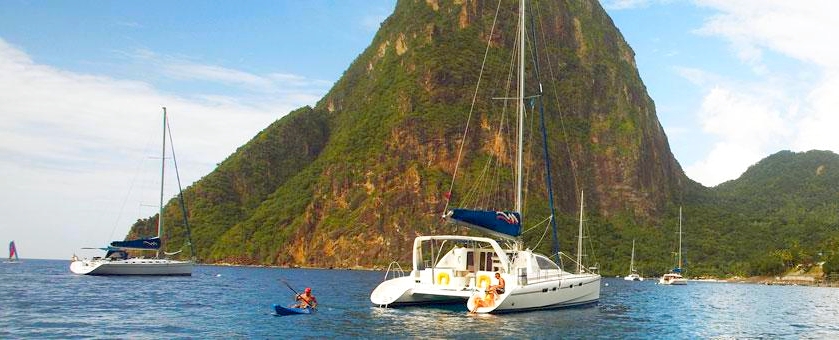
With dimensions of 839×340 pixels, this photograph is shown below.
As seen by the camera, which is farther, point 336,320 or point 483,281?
point 483,281

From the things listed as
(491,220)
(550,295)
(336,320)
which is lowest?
→ (336,320)

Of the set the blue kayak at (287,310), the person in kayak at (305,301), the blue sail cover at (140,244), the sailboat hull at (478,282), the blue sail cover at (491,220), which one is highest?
the blue sail cover at (491,220)

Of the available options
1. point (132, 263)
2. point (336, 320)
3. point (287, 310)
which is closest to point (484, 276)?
point (336, 320)

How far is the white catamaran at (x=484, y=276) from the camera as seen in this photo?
132 ft

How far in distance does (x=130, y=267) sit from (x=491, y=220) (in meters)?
56.6

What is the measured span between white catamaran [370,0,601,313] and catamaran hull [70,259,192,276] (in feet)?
169

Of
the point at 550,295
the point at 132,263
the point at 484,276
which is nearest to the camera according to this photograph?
the point at 484,276

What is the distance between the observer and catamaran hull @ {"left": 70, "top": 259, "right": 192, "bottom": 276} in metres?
86.3

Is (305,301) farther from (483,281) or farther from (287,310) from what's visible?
(483,281)

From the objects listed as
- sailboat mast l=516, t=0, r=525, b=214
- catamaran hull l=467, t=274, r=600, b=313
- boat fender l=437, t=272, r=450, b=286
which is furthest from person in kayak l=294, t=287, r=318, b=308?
sailboat mast l=516, t=0, r=525, b=214

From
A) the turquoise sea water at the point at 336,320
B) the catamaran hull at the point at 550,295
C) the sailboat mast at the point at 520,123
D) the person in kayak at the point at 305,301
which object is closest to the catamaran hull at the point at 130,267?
the turquoise sea water at the point at 336,320

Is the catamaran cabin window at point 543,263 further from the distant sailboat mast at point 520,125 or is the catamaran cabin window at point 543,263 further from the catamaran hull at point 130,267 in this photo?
the catamaran hull at point 130,267

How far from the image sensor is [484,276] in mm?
41438

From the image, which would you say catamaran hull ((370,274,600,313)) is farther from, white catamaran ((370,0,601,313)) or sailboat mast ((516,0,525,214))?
sailboat mast ((516,0,525,214))
